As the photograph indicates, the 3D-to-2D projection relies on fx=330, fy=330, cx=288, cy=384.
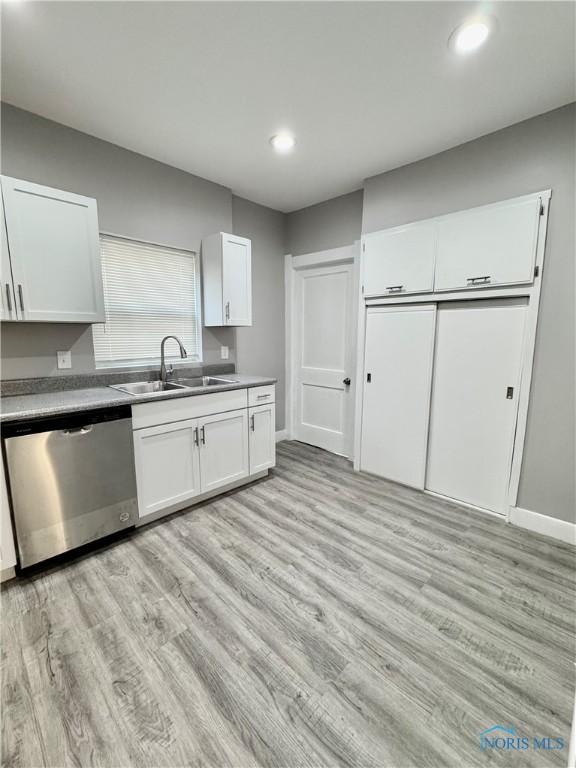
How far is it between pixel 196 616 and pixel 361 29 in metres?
2.90

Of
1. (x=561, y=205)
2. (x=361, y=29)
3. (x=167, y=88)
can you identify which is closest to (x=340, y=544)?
(x=561, y=205)

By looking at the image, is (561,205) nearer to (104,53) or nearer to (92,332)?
(104,53)

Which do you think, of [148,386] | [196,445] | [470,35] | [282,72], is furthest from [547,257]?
[148,386]

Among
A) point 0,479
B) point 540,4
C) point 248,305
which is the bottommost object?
point 0,479

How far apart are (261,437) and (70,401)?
5.04ft

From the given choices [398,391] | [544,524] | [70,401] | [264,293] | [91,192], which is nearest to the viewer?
[70,401]

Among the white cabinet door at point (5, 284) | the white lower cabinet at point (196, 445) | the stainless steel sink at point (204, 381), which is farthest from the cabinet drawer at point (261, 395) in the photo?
the white cabinet door at point (5, 284)

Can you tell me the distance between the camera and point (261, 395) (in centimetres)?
297

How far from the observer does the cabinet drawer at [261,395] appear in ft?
9.46

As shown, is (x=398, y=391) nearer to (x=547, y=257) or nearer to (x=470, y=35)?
(x=547, y=257)

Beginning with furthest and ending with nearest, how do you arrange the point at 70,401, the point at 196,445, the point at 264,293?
1. the point at 264,293
2. the point at 196,445
3. the point at 70,401

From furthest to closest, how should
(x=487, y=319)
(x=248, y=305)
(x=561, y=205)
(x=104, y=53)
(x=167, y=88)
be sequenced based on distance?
(x=248, y=305) → (x=487, y=319) → (x=561, y=205) → (x=167, y=88) → (x=104, y=53)

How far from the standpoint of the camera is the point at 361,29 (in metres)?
1.53

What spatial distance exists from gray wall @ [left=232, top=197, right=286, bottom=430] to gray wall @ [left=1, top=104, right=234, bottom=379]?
485mm
